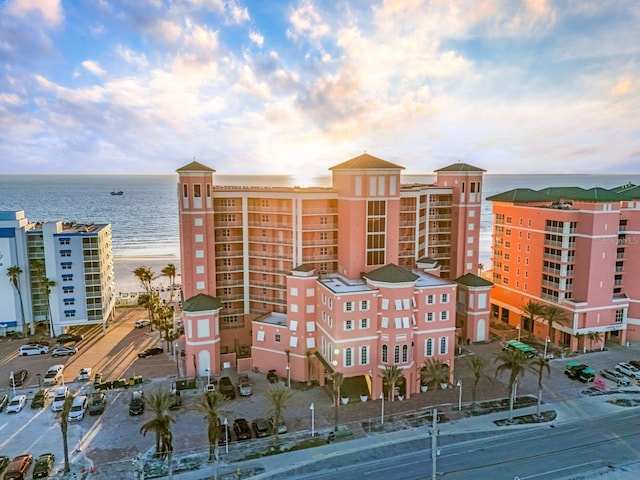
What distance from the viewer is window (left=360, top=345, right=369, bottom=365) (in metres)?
49.9

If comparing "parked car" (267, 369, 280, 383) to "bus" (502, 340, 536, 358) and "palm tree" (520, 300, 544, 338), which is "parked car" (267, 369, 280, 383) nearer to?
"bus" (502, 340, 536, 358)

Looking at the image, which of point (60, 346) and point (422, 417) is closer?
point (422, 417)

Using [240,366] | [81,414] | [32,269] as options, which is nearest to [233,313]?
[240,366]

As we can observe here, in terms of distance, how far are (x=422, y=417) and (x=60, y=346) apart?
2020 inches

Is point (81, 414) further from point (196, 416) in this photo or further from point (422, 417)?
point (422, 417)

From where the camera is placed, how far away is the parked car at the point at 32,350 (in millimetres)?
63438

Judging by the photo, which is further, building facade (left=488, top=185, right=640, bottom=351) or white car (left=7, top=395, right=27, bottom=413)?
building facade (left=488, top=185, right=640, bottom=351)

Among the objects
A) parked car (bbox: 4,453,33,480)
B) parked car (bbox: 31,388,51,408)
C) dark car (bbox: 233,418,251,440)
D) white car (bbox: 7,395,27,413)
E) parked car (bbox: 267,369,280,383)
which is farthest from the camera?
parked car (bbox: 267,369,280,383)

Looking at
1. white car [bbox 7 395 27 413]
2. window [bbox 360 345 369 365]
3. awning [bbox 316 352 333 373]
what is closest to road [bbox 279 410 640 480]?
window [bbox 360 345 369 365]

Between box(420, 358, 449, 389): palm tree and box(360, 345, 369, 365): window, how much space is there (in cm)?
628

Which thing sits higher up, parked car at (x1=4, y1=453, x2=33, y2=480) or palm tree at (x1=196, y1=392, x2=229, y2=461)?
palm tree at (x1=196, y1=392, x2=229, y2=461)

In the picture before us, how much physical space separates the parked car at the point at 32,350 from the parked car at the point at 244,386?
31052 mm

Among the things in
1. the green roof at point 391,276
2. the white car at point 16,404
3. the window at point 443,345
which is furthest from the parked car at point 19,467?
the window at point 443,345

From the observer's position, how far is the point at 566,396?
50.8 meters
